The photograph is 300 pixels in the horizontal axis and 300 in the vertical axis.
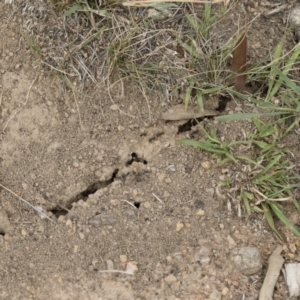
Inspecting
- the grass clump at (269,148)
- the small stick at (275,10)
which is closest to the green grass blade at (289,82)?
the grass clump at (269,148)

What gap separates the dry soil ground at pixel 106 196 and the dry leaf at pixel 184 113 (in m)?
0.04

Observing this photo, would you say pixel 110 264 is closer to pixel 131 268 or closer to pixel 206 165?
pixel 131 268

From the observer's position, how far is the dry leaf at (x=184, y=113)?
2.36 m

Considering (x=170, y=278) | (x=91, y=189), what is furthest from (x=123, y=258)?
(x=91, y=189)

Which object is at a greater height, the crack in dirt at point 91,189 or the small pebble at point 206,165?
the crack in dirt at point 91,189

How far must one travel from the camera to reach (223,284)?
7.14 ft

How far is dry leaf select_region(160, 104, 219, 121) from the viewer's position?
2359 mm

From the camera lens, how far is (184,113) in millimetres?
2357

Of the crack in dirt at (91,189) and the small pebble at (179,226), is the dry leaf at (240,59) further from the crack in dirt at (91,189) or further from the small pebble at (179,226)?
the small pebble at (179,226)

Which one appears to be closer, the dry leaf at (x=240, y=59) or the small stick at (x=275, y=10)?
the dry leaf at (x=240, y=59)

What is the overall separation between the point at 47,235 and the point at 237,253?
0.77 meters

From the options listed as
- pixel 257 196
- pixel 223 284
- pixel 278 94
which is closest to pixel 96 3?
pixel 278 94

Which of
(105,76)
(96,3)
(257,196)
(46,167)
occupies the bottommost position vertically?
(257,196)

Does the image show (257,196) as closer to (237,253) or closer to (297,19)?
(237,253)
